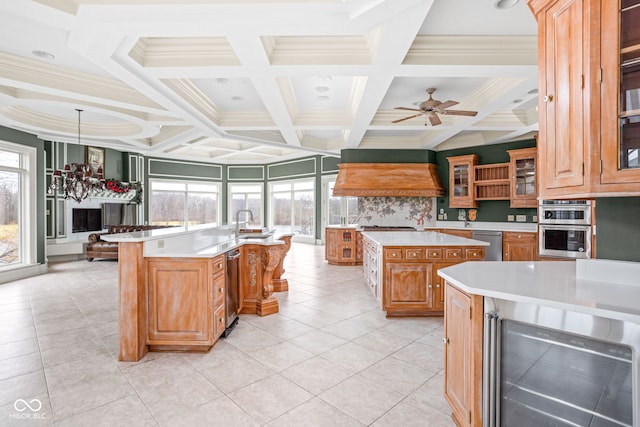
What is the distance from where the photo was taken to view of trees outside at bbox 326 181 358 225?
31.1 ft

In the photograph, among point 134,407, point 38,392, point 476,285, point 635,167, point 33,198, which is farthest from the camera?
point 33,198

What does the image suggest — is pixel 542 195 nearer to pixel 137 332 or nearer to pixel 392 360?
pixel 392 360

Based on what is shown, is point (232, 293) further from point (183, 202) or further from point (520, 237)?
point (183, 202)

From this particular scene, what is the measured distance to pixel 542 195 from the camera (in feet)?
6.09

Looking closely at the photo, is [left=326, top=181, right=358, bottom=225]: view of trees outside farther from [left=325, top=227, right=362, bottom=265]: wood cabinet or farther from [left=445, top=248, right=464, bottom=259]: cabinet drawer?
[left=445, top=248, right=464, bottom=259]: cabinet drawer

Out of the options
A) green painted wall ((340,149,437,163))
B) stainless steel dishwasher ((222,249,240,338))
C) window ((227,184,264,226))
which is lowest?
stainless steel dishwasher ((222,249,240,338))

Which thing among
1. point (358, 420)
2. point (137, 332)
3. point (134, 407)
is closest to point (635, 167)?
point (358, 420)

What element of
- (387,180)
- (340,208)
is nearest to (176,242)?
(387,180)

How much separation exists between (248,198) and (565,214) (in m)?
9.71

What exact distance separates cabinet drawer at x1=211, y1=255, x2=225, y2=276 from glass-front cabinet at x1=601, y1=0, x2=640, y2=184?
2.85 metres

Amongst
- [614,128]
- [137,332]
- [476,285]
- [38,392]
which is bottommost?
[38,392]

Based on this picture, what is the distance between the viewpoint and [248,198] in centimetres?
1208

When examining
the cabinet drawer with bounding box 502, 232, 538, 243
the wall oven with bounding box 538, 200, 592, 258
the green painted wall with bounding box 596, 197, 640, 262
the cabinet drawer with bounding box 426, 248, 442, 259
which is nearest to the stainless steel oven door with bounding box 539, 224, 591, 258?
the wall oven with bounding box 538, 200, 592, 258

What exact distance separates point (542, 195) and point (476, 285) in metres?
0.72
